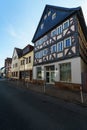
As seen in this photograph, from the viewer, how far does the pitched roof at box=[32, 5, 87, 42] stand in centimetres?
1556

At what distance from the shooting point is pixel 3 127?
432 centimetres

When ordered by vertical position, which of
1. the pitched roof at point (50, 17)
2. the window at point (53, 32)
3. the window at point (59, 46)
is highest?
the pitched roof at point (50, 17)

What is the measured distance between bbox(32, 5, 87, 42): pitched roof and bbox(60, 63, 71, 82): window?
6670mm

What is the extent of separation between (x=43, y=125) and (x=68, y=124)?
3.37 feet

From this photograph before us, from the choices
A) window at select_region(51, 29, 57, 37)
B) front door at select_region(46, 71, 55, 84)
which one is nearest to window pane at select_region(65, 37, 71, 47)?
window at select_region(51, 29, 57, 37)

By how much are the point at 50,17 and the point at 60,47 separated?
22.3 ft

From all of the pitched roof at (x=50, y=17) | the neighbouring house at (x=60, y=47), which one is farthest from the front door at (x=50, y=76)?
the pitched roof at (x=50, y=17)

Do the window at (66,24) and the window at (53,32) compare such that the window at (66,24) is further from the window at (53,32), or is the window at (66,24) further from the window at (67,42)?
the window at (53,32)

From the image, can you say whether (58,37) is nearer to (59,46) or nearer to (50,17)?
(59,46)

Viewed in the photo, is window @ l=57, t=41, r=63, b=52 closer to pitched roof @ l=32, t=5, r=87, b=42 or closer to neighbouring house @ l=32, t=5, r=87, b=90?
neighbouring house @ l=32, t=5, r=87, b=90

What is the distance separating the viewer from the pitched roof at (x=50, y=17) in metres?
15.6

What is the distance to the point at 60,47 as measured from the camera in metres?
16.9

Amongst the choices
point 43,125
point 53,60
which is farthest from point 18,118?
point 53,60

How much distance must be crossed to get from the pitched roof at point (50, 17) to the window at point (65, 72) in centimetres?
667
